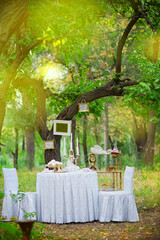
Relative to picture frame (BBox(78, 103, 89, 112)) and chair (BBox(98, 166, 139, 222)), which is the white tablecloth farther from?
picture frame (BBox(78, 103, 89, 112))

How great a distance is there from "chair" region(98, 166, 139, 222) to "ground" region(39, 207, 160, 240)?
131 millimetres

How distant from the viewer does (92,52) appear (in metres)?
15.8

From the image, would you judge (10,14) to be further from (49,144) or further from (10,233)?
(49,144)

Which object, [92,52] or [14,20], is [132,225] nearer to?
[14,20]

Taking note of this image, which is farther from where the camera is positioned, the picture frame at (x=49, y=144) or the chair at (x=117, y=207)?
the picture frame at (x=49, y=144)

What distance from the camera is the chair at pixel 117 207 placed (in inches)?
241

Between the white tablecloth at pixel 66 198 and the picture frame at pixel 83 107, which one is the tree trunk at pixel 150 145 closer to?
the picture frame at pixel 83 107

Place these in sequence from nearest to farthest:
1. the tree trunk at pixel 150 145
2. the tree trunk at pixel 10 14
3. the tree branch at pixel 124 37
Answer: the tree trunk at pixel 10 14 → the tree branch at pixel 124 37 → the tree trunk at pixel 150 145

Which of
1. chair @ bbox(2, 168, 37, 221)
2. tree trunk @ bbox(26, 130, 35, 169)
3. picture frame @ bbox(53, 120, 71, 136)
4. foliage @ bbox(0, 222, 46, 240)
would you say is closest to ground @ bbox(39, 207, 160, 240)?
foliage @ bbox(0, 222, 46, 240)

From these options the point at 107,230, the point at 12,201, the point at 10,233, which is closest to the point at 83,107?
the point at 12,201

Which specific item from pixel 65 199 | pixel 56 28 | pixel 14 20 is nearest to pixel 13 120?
pixel 56 28

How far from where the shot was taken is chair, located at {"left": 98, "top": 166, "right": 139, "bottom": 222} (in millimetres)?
6121

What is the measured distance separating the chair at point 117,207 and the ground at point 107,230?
131 mm

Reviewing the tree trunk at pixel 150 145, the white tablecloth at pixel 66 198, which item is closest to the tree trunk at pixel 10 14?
the white tablecloth at pixel 66 198
